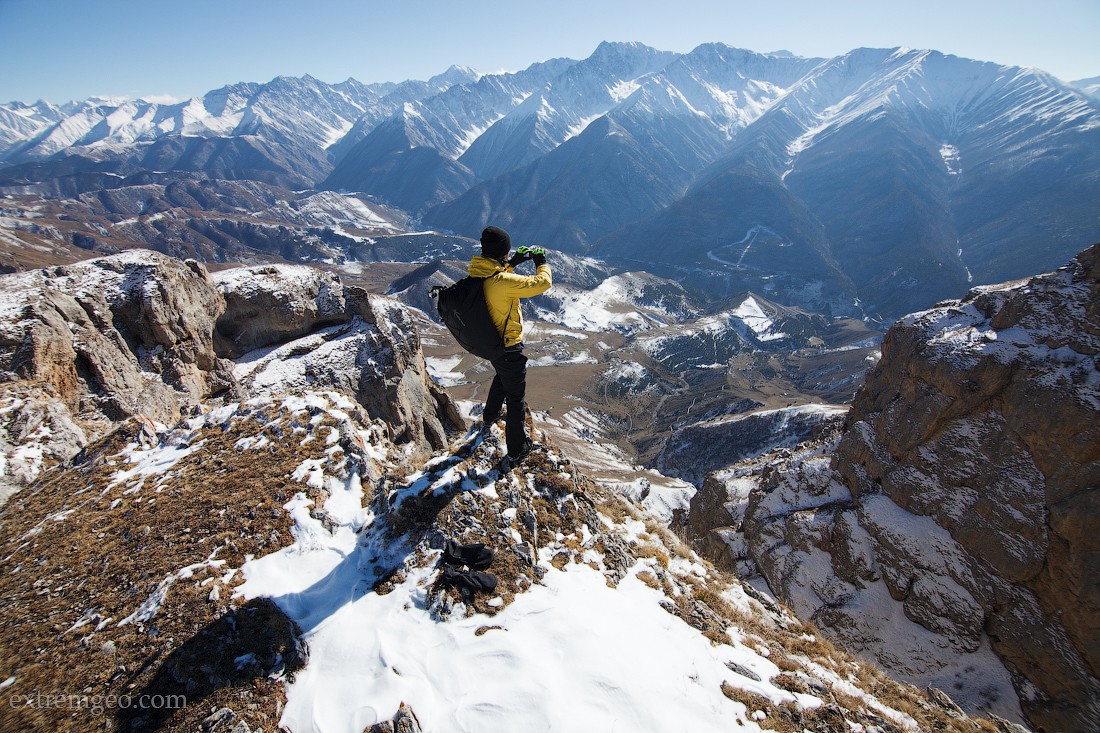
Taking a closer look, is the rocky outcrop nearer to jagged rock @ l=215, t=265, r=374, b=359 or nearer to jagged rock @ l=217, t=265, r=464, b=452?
jagged rock @ l=215, t=265, r=374, b=359

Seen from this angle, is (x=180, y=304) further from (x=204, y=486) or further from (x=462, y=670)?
(x=462, y=670)

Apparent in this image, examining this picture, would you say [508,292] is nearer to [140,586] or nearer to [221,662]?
[221,662]

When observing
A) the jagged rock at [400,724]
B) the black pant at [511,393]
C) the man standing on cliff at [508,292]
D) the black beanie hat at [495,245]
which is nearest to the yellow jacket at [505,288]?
the man standing on cliff at [508,292]

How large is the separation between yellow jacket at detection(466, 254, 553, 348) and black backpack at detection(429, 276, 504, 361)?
0.12m

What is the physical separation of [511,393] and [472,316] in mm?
2100

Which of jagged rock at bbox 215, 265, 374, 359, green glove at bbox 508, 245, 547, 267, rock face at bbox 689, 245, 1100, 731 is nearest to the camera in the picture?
green glove at bbox 508, 245, 547, 267

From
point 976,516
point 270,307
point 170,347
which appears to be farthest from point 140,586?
point 976,516

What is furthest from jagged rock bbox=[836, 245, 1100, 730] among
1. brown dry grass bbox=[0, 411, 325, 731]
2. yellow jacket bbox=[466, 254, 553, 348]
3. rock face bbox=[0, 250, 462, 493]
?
brown dry grass bbox=[0, 411, 325, 731]

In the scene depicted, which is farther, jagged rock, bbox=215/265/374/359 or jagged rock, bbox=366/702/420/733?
jagged rock, bbox=215/265/374/359

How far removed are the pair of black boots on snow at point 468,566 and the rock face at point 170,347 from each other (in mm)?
13481

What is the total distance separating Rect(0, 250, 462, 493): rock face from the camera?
17.1m

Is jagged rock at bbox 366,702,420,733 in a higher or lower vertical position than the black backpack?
lower

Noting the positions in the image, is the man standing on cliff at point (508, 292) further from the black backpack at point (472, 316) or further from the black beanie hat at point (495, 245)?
the black backpack at point (472, 316)

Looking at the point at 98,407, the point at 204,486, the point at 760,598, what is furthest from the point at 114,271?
the point at 760,598
